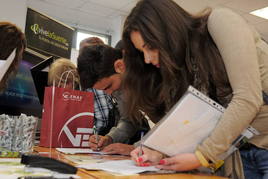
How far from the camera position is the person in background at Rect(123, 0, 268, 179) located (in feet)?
2.67

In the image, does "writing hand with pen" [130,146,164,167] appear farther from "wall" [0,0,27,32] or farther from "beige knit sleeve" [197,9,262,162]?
"wall" [0,0,27,32]

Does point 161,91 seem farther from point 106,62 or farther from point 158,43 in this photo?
point 106,62

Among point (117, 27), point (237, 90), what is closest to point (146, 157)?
point (237, 90)

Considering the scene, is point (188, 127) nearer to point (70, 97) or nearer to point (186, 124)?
point (186, 124)

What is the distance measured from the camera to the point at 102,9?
476 centimetres

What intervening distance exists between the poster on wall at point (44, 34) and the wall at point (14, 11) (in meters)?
1.33

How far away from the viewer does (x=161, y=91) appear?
45.4 inches

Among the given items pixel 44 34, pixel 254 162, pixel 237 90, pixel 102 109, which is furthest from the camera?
pixel 44 34

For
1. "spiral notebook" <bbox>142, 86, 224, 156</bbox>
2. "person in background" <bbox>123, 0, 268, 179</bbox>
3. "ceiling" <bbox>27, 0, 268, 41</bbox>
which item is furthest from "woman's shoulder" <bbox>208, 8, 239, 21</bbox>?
"ceiling" <bbox>27, 0, 268, 41</bbox>

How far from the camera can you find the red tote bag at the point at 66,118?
1.42m

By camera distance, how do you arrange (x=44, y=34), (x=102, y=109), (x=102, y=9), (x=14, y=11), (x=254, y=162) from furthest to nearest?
(x=102, y=9) → (x=14, y=11) → (x=44, y=34) → (x=102, y=109) → (x=254, y=162)

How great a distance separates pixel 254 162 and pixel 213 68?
33 centimetres

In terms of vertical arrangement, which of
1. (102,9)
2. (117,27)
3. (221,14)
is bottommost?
(221,14)

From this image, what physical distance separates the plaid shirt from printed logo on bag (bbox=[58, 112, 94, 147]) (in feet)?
0.71
